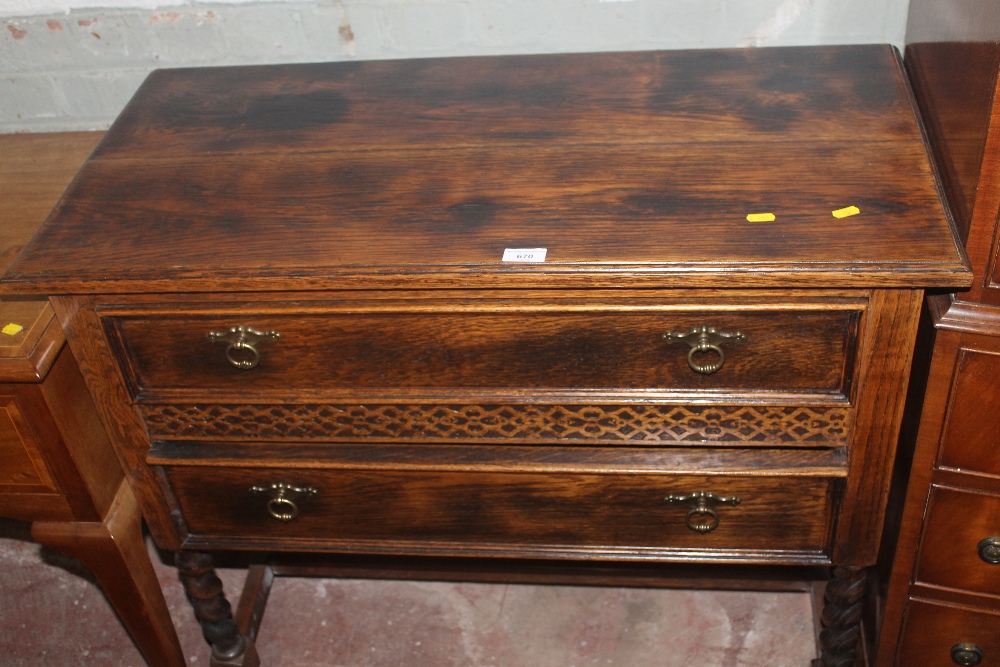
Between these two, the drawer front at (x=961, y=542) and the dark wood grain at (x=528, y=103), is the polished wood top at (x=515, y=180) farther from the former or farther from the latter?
the drawer front at (x=961, y=542)

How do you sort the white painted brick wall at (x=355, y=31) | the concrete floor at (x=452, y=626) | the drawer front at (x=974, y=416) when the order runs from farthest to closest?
the concrete floor at (x=452, y=626)
the white painted brick wall at (x=355, y=31)
the drawer front at (x=974, y=416)

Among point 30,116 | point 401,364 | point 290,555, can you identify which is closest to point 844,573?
point 401,364

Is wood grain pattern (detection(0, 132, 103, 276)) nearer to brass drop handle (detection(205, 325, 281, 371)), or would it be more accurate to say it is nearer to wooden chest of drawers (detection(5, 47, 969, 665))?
wooden chest of drawers (detection(5, 47, 969, 665))

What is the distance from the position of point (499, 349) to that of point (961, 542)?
790 mm

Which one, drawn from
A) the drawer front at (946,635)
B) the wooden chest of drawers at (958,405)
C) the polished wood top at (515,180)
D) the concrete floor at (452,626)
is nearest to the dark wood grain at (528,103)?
the polished wood top at (515,180)

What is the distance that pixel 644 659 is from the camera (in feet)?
6.68

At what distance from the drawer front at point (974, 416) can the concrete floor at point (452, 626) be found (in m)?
0.72

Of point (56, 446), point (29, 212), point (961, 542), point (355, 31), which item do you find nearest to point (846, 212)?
point (961, 542)

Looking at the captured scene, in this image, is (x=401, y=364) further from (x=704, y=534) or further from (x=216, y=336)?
(x=704, y=534)

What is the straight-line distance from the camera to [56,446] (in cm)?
158

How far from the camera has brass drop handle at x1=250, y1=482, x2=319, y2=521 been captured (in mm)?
1655

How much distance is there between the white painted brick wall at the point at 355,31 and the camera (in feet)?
6.26

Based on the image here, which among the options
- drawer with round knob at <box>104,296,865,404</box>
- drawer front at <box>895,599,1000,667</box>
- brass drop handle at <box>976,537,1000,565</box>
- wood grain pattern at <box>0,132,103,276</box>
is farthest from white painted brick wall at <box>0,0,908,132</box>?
drawer front at <box>895,599,1000,667</box>

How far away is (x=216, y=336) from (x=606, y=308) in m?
0.56
